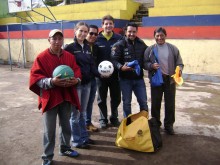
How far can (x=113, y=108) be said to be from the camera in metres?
4.95

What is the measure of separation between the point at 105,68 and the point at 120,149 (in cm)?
127

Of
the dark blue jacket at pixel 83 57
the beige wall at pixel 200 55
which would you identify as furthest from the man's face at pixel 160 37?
the beige wall at pixel 200 55

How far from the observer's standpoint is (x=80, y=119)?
Answer: 4.05 m

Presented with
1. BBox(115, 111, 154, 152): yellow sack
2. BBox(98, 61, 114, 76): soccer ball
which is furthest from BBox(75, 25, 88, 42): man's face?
BBox(115, 111, 154, 152): yellow sack

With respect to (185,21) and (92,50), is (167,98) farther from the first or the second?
(185,21)

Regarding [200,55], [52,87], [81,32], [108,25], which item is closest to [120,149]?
[52,87]

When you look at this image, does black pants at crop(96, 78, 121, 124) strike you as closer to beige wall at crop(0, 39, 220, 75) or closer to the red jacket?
the red jacket

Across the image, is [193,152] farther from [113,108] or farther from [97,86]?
[97,86]

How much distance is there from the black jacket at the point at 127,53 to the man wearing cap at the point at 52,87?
3.29 ft

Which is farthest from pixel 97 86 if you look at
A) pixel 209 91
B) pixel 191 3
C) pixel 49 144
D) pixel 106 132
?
pixel 191 3

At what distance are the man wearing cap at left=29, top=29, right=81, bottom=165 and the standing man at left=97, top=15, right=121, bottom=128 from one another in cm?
111

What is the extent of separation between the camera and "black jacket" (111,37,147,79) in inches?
171

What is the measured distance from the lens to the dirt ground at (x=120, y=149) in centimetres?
375

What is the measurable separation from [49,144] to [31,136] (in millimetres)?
1312
